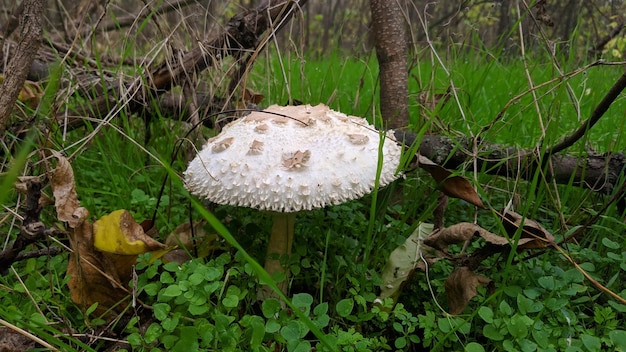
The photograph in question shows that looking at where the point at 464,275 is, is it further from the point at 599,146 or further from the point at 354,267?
the point at 599,146

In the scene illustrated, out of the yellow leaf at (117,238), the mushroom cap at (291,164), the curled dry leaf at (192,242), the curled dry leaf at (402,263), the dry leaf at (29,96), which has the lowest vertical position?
the curled dry leaf at (192,242)

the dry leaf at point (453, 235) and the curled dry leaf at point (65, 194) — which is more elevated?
the curled dry leaf at point (65, 194)

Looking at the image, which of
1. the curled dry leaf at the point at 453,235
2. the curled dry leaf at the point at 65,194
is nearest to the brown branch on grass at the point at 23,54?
the curled dry leaf at the point at 65,194

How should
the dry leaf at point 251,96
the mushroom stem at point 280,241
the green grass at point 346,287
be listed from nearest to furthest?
the green grass at point 346,287, the mushroom stem at point 280,241, the dry leaf at point 251,96

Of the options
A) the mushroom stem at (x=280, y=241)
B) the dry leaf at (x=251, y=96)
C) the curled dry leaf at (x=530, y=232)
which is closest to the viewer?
the curled dry leaf at (x=530, y=232)

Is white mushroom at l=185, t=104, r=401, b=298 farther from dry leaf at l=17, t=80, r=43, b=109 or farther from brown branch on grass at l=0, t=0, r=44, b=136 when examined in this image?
dry leaf at l=17, t=80, r=43, b=109

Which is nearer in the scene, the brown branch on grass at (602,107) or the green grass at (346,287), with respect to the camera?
the green grass at (346,287)

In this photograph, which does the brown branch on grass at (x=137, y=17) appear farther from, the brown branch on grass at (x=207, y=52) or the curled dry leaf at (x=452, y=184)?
the curled dry leaf at (x=452, y=184)
